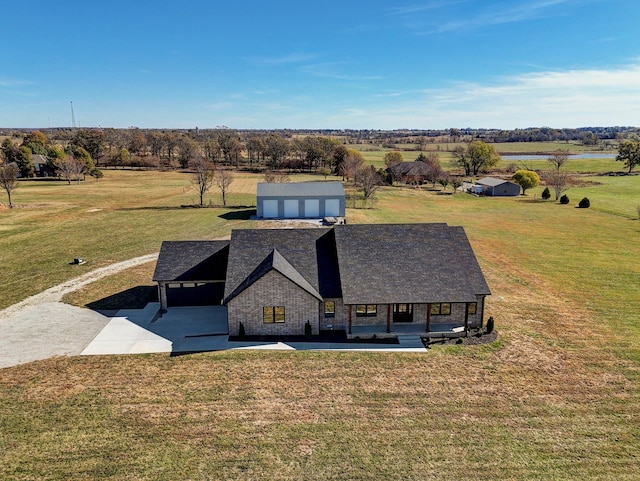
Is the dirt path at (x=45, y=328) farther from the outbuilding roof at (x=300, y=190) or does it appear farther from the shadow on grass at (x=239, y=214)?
the outbuilding roof at (x=300, y=190)

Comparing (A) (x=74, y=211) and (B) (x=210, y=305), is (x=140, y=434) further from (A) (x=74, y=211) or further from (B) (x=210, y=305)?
(A) (x=74, y=211)

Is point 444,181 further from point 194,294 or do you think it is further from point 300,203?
point 194,294

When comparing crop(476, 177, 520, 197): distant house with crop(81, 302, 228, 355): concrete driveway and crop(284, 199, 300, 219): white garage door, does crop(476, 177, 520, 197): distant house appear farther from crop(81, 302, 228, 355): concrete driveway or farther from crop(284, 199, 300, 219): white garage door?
crop(81, 302, 228, 355): concrete driveway

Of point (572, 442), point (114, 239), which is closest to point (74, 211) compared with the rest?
point (114, 239)

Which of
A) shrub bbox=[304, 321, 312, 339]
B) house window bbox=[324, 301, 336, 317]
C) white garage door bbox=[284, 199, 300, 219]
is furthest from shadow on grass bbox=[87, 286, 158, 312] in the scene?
white garage door bbox=[284, 199, 300, 219]

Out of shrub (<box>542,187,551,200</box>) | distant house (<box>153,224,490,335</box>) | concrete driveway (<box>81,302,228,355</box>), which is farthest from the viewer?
shrub (<box>542,187,551,200</box>)

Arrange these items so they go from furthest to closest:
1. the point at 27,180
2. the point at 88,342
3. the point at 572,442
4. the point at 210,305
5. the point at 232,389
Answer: the point at 27,180
the point at 210,305
the point at 88,342
the point at 232,389
the point at 572,442
